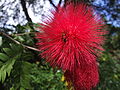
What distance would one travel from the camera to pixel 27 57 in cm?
125

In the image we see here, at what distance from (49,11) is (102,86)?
134 cm

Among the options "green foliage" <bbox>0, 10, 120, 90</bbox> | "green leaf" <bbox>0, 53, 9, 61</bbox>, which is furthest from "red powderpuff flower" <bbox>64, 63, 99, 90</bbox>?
"green leaf" <bbox>0, 53, 9, 61</bbox>

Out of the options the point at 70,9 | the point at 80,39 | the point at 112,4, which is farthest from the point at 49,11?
the point at 112,4

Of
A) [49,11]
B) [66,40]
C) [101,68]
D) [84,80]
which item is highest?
[49,11]

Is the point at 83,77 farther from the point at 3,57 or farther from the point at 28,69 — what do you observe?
the point at 3,57

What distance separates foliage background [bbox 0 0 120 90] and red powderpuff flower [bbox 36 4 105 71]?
121 millimetres

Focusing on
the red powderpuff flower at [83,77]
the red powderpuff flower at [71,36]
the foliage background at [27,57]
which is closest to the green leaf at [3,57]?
the foliage background at [27,57]

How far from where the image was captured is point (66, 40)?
3.36ft

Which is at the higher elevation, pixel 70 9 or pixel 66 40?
pixel 70 9

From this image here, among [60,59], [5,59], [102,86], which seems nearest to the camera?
[60,59]

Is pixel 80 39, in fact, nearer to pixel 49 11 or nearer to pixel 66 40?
pixel 66 40

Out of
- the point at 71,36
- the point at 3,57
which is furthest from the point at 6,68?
the point at 71,36

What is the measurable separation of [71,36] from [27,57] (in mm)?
405

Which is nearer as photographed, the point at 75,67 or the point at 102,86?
the point at 75,67
